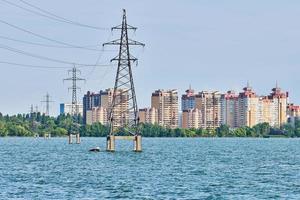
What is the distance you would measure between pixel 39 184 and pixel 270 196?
18101 millimetres

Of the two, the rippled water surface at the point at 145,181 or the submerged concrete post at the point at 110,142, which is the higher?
the submerged concrete post at the point at 110,142

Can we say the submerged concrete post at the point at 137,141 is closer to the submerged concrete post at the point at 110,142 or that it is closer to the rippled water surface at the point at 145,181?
the submerged concrete post at the point at 110,142

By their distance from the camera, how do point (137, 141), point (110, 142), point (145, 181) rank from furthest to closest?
point (110, 142), point (137, 141), point (145, 181)

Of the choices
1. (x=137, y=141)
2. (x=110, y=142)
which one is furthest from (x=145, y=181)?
(x=110, y=142)

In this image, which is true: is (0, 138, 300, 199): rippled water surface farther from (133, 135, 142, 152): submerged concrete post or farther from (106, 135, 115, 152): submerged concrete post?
(106, 135, 115, 152): submerged concrete post

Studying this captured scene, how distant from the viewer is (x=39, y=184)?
253 feet

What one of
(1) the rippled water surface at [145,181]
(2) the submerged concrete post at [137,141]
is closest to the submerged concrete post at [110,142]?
(2) the submerged concrete post at [137,141]

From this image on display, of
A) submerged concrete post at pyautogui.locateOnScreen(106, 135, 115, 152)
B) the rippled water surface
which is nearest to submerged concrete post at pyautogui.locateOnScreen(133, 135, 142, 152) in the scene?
submerged concrete post at pyautogui.locateOnScreen(106, 135, 115, 152)

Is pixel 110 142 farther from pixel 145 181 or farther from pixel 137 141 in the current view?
pixel 145 181

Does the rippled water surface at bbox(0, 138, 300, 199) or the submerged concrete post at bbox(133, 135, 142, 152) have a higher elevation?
the submerged concrete post at bbox(133, 135, 142, 152)

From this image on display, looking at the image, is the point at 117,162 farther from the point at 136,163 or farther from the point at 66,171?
the point at 66,171

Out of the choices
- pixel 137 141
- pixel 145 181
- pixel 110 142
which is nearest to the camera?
pixel 145 181

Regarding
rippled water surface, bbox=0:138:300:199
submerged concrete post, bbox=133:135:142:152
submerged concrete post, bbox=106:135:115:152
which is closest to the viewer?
rippled water surface, bbox=0:138:300:199

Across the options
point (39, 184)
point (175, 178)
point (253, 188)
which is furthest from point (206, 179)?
point (39, 184)
